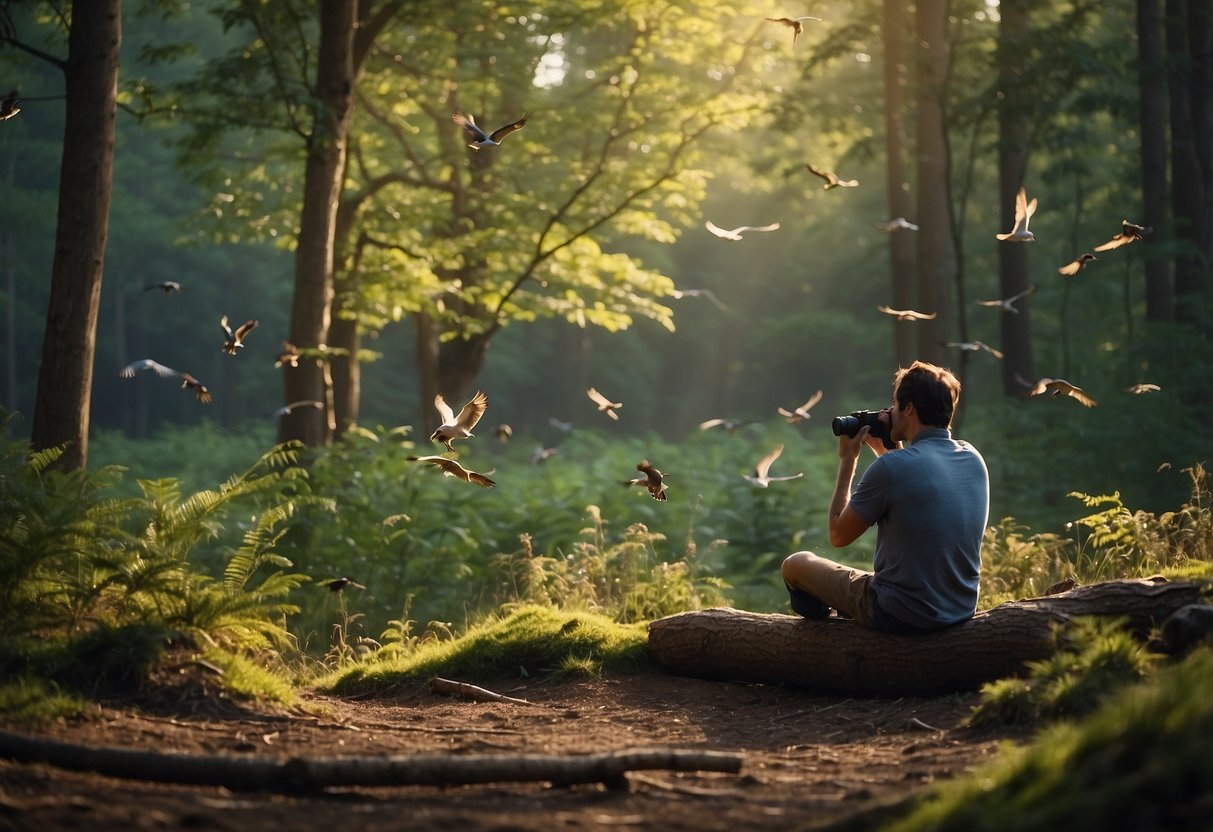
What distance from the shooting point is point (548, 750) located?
5008mm

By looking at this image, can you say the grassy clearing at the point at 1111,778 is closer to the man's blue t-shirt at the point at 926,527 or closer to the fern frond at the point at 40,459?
the man's blue t-shirt at the point at 926,527

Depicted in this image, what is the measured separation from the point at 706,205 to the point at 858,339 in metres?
21.9

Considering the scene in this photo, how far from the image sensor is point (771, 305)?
55.6 meters

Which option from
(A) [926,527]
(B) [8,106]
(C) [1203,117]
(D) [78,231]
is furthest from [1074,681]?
(C) [1203,117]

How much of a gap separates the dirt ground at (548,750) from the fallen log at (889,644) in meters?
0.13

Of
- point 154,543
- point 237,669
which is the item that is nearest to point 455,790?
point 237,669

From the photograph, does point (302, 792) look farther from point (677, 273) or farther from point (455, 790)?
point (677, 273)

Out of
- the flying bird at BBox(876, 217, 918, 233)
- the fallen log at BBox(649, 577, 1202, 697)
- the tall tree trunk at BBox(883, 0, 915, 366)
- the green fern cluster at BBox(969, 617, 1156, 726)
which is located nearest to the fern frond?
the fallen log at BBox(649, 577, 1202, 697)

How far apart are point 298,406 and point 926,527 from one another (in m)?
8.25

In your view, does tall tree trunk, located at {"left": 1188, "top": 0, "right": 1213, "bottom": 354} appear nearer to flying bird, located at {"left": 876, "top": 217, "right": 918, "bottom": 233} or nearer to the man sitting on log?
flying bird, located at {"left": 876, "top": 217, "right": 918, "bottom": 233}

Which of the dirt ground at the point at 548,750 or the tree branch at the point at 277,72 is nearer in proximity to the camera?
the dirt ground at the point at 548,750

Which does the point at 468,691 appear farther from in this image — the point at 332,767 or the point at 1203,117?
the point at 1203,117

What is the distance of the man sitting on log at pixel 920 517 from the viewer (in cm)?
587

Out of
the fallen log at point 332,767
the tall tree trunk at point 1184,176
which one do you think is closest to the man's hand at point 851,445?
the fallen log at point 332,767
